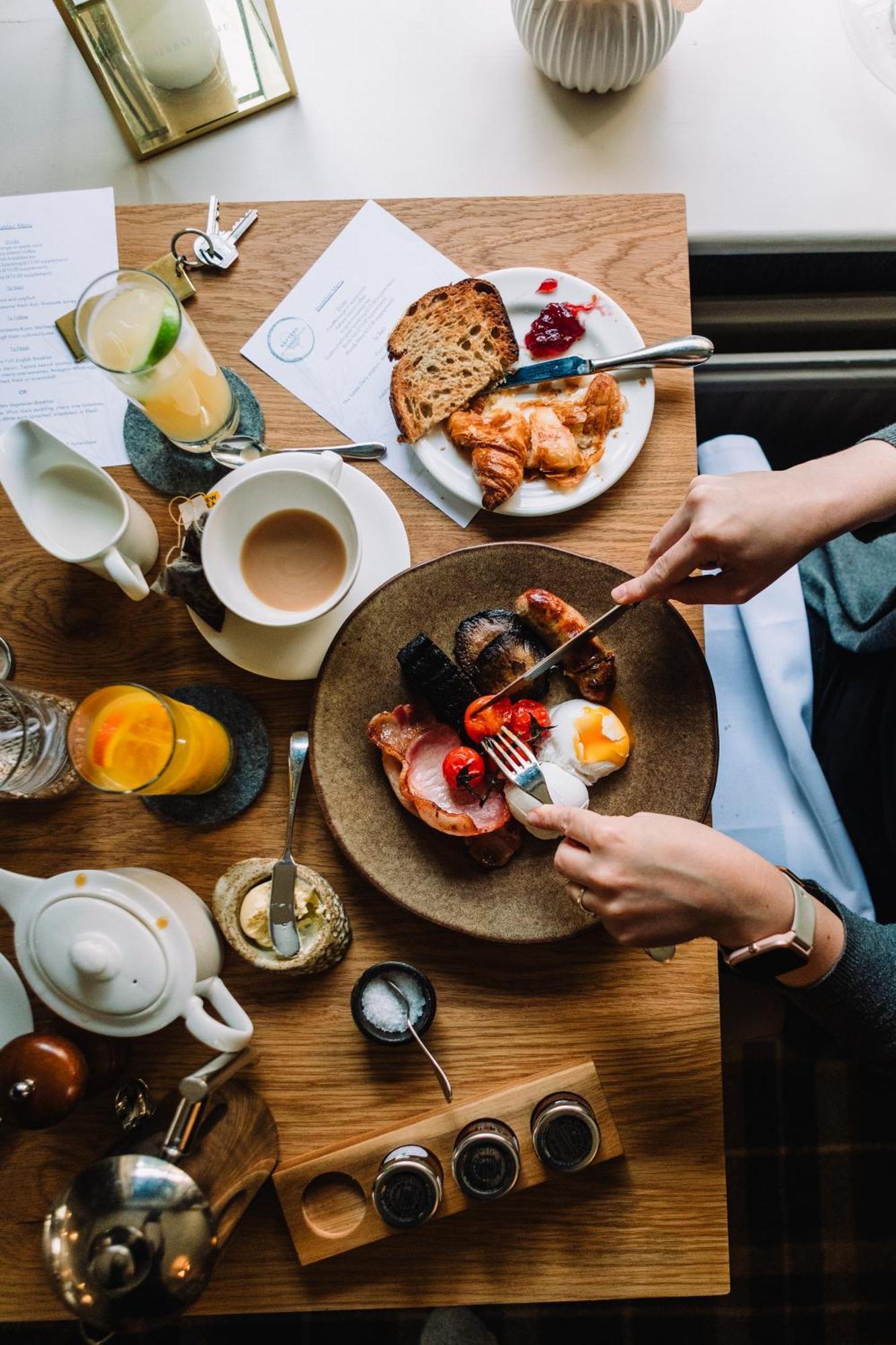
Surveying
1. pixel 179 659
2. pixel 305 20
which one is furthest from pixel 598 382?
pixel 305 20

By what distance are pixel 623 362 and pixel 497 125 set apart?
1.75ft

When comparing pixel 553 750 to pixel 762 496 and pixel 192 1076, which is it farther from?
pixel 192 1076

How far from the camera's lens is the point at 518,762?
1.09 metres

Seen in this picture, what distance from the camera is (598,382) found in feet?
3.92

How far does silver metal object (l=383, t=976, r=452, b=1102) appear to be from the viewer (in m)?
1.09

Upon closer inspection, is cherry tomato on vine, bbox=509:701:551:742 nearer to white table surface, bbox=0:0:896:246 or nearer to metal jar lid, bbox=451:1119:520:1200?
metal jar lid, bbox=451:1119:520:1200

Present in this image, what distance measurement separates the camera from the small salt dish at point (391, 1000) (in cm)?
109

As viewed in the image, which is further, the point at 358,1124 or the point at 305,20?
the point at 305,20

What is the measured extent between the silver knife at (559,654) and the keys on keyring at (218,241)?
29.6 inches

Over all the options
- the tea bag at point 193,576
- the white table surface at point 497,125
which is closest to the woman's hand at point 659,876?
the tea bag at point 193,576

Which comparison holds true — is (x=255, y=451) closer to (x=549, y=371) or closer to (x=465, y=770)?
(x=549, y=371)

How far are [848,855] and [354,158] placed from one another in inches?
53.8

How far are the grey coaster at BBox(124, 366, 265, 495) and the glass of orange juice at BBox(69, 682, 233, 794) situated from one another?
0.34 m


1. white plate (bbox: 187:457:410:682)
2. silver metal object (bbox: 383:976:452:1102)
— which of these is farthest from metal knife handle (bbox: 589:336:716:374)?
silver metal object (bbox: 383:976:452:1102)
